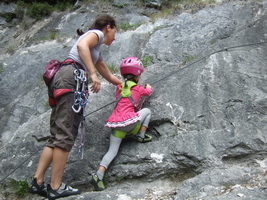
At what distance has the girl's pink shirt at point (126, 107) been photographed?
5008 millimetres

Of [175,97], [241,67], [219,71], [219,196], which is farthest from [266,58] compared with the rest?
[219,196]

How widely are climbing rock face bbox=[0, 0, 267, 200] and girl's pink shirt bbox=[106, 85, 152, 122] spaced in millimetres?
331

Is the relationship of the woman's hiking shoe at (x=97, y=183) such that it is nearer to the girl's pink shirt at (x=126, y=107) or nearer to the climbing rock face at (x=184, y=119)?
the climbing rock face at (x=184, y=119)

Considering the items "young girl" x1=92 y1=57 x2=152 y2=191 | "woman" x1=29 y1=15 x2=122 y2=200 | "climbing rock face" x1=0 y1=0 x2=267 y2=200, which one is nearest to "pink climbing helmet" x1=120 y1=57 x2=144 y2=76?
"young girl" x1=92 y1=57 x2=152 y2=191

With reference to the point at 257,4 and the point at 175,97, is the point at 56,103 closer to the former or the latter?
the point at 175,97

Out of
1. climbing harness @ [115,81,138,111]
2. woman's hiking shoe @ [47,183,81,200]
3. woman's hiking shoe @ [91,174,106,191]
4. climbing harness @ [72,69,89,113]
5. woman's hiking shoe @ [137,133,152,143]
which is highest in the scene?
climbing harness @ [72,69,89,113]

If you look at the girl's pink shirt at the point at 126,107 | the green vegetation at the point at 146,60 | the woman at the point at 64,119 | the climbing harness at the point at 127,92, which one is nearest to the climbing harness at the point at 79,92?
the woman at the point at 64,119

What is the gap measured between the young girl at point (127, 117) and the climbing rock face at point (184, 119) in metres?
0.20

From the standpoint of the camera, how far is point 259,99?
520 centimetres

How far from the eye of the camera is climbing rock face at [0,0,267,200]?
4.62m

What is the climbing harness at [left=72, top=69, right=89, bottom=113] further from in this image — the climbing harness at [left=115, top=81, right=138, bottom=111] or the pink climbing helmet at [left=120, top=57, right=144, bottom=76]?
the pink climbing helmet at [left=120, top=57, right=144, bottom=76]

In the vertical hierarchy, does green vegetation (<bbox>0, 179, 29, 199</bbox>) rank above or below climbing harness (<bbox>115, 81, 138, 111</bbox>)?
below

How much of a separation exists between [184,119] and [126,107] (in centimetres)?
91

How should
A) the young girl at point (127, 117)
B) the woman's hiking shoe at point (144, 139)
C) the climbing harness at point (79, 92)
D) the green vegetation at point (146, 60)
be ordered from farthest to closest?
1. the green vegetation at point (146, 60)
2. the woman's hiking shoe at point (144, 139)
3. the young girl at point (127, 117)
4. the climbing harness at point (79, 92)
